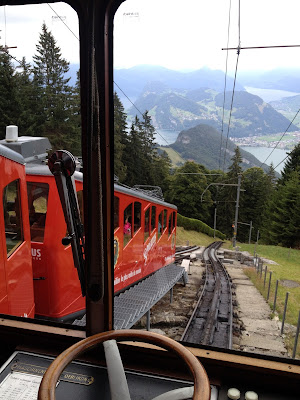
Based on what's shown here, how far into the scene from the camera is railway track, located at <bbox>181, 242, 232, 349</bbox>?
13.5 feet

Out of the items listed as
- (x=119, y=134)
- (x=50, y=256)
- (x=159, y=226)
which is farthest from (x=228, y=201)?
(x=159, y=226)

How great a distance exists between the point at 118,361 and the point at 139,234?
16.2ft

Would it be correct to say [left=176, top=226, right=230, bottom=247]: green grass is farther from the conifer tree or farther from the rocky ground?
the rocky ground

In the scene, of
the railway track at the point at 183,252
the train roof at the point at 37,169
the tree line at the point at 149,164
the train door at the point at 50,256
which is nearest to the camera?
the tree line at the point at 149,164

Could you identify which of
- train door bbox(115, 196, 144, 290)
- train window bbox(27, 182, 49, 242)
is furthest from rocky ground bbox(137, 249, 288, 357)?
train window bbox(27, 182, 49, 242)

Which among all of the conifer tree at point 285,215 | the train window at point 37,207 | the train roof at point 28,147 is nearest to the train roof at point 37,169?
the train window at point 37,207

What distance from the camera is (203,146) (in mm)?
2900

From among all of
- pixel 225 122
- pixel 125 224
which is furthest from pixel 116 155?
pixel 125 224

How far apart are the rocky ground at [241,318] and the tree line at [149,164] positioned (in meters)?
1.09

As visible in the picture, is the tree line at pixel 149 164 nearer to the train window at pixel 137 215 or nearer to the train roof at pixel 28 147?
the train roof at pixel 28 147

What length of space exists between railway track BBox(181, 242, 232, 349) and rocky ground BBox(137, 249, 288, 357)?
115mm

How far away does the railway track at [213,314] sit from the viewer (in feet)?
13.5

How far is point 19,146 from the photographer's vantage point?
9.97 ft

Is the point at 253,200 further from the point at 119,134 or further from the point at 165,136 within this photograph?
the point at 119,134
